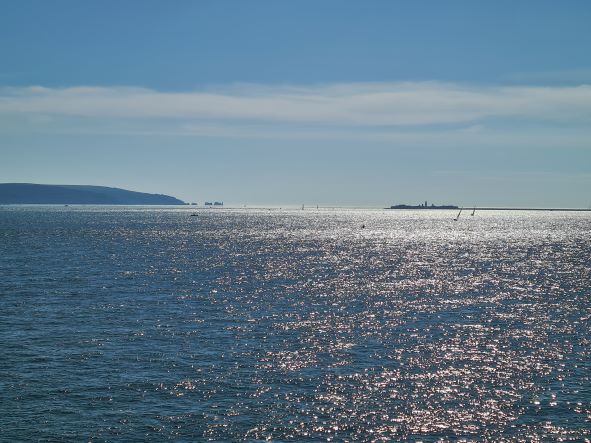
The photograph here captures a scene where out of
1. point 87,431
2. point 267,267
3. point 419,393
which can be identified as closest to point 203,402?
point 87,431

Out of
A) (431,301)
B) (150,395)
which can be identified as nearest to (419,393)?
(150,395)

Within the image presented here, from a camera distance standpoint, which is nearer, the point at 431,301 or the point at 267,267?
the point at 431,301

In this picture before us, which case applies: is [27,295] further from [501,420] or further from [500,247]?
[500,247]

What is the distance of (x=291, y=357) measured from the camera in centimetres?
5238

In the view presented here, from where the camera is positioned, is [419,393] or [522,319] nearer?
[419,393]

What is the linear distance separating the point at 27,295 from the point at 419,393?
196ft

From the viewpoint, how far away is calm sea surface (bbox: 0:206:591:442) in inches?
1474

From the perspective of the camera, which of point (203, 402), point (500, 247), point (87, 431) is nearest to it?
point (87, 431)

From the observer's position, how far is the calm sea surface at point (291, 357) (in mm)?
37438

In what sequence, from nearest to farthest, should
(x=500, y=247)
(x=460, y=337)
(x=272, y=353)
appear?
(x=272, y=353), (x=460, y=337), (x=500, y=247)

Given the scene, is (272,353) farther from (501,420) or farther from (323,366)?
(501,420)

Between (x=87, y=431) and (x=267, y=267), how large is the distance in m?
90.9

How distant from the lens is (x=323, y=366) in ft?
163

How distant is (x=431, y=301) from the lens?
275 feet
